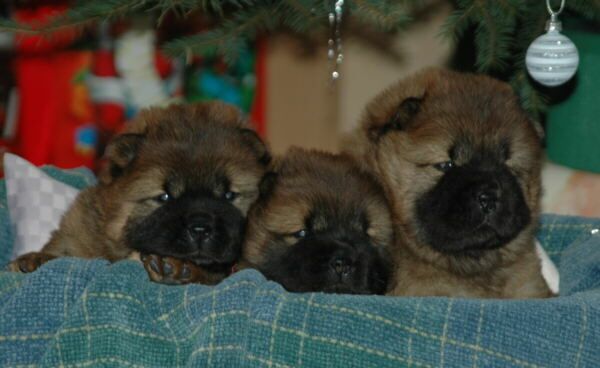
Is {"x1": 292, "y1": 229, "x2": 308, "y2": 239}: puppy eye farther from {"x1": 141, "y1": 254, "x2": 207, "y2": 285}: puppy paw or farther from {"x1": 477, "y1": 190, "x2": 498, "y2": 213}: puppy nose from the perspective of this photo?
{"x1": 477, "y1": 190, "x2": 498, "y2": 213}: puppy nose

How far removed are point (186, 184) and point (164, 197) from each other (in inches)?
2.5

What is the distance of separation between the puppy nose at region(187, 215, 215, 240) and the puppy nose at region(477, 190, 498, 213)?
573 mm

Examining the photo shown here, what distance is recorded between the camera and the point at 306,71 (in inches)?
161

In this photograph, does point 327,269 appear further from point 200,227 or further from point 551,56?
point 551,56

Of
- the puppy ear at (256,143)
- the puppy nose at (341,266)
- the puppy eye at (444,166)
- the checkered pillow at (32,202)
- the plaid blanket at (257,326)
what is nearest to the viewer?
the plaid blanket at (257,326)

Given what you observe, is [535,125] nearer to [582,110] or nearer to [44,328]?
[582,110]

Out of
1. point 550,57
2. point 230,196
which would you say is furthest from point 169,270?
point 550,57

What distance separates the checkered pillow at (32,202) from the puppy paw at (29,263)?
32cm

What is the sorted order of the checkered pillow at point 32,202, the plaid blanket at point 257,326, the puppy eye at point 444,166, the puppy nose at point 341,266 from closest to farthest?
the plaid blanket at point 257,326 → the puppy nose at point 341,266 → the puppy eye at point 444,166 → the checkered pillow at point 32,202

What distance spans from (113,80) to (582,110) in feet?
5.70

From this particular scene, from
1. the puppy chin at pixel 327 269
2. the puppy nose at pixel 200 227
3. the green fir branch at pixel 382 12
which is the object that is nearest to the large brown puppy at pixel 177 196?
the puppy nose at pixel 200 227

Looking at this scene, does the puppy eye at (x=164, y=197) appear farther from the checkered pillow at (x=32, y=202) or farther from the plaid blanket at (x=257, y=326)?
the checkered pillow at (x=32, y=202)

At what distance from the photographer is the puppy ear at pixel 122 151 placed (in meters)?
2.09

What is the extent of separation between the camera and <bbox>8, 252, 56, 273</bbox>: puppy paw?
2070mm
